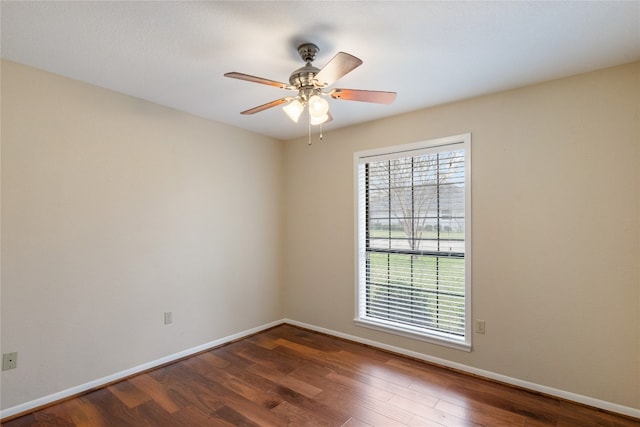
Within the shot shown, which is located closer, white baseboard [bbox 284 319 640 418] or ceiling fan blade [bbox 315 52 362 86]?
ceiling fan blade [bbox 315 52 362 86]

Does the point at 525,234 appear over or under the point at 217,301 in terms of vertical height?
over

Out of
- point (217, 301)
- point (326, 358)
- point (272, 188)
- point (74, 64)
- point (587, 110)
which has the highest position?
point (74, 64)

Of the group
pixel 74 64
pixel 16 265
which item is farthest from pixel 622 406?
pixel 74 64

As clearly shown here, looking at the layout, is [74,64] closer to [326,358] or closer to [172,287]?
[172,287]

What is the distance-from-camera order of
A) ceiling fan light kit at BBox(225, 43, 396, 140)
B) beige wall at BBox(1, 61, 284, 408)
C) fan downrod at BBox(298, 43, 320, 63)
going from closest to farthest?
ceiling fan light kit at BBox(225, 43, 396, 140), fan downrod at BBox(298, 43, 320, 63), beige wall at BBox(1, 61, 284, 408)

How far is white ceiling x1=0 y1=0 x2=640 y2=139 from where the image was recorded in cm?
169

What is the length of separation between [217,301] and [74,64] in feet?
8.08

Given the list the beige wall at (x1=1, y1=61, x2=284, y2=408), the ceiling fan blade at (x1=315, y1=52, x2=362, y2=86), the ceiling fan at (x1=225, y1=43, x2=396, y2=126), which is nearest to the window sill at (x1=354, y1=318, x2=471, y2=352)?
the beige wall at (x1=1, y1=61, x2=284, y2=408)

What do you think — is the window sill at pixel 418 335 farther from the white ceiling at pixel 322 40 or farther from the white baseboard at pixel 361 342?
the white ceiling at pixel 322 40

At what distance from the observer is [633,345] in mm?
2197

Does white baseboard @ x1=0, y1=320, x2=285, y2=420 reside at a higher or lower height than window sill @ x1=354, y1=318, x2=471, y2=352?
lower

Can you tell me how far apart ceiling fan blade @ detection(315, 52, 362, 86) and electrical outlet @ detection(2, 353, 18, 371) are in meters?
2.78

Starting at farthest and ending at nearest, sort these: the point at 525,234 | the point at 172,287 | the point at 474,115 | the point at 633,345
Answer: the point at 172,287 < the point at 474,115 < the point at 525,234 < the point at 633,345

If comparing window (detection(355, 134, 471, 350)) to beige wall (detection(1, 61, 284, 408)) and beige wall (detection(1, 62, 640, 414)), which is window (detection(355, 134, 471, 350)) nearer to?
beige wall (detection(1, 62, 640, 414))
